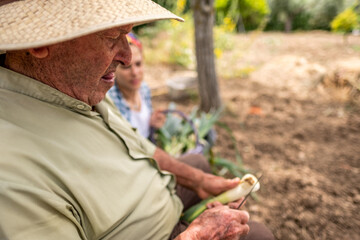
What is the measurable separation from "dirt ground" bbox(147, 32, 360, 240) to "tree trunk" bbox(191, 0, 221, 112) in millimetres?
382

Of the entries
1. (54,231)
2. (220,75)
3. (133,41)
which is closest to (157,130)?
(133,41)

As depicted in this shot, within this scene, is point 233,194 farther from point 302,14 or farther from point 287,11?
point 302,14

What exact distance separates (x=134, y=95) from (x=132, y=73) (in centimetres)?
27

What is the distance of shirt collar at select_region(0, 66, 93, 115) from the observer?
34.8 inches

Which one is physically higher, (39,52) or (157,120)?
(39,52)

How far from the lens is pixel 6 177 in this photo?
28.0 inches

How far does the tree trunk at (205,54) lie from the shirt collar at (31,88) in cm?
263

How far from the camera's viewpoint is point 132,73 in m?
2.11

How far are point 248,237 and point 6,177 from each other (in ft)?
3.48

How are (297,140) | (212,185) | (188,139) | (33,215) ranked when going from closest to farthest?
(33,215) → (212,185) → (188,139) → (297,140)

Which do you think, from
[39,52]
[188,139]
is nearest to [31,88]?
[39,52]

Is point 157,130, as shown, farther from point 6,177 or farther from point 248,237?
point 6,177

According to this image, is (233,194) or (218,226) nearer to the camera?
(218,226)

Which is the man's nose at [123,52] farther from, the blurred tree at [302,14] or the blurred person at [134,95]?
the blurred tree at [302,14]
